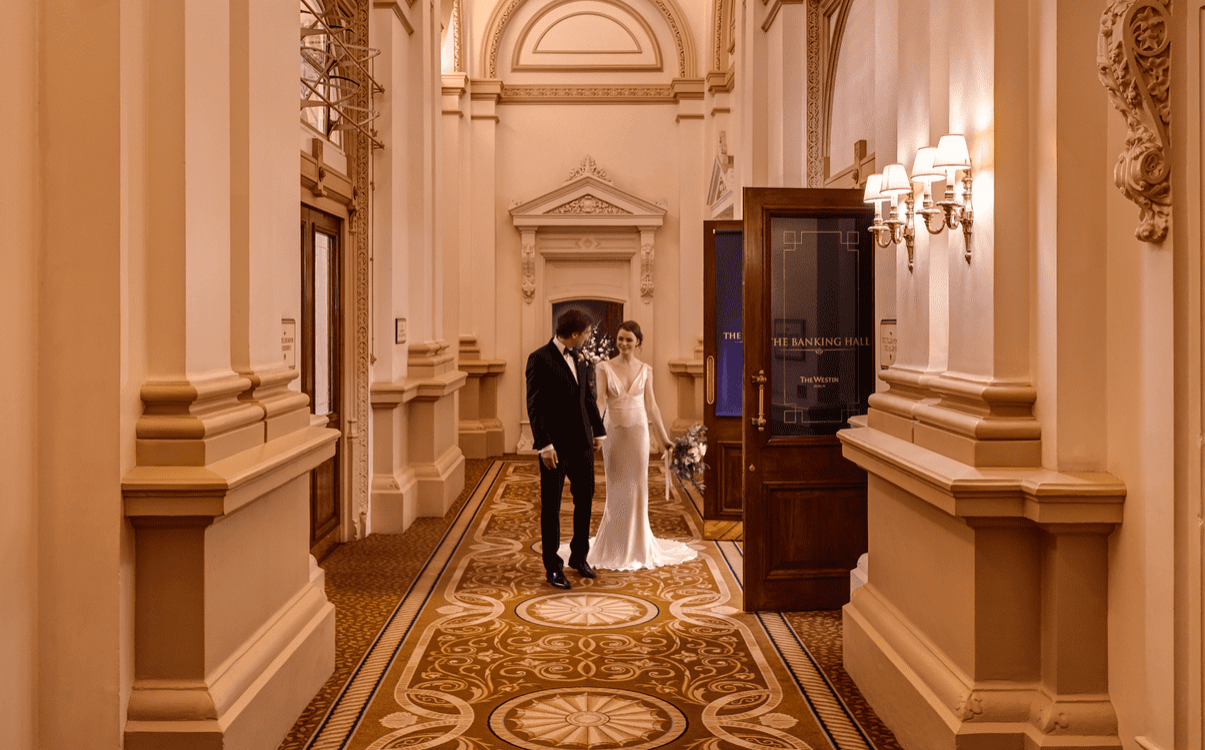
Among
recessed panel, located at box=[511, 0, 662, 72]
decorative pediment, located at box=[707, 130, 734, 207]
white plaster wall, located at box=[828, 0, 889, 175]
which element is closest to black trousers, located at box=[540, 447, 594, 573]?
white plaster wall, located at box=[828, 0, 889, 175]

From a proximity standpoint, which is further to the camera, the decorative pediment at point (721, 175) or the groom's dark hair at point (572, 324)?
the decorative pediment at point (721, 175)

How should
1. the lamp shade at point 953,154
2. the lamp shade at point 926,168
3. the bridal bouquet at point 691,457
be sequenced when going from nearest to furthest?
the lamp shade at point 953,154 → the lamp shade at point 926,168 → the bridal bouquet at point 691,457

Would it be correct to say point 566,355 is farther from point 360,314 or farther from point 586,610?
point 360,314

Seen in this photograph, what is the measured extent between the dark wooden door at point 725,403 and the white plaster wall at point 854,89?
1.09 metres

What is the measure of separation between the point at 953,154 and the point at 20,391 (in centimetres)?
332

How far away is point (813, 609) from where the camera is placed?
5.95 metres

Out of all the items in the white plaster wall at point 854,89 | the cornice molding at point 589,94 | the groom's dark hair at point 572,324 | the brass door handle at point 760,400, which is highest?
the cornice molding at point 589,94

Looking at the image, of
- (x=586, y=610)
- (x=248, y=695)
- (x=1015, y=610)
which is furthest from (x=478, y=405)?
(x=1015, y=610)

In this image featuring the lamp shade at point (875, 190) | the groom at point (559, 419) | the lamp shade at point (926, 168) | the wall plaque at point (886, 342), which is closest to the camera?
the lamp shade at point (926, 168)

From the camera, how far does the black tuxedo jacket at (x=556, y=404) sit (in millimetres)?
6422

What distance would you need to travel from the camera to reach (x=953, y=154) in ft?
12.0

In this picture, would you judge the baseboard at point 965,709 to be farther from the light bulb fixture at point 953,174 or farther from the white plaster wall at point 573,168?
the white plaster wall at point 573,168

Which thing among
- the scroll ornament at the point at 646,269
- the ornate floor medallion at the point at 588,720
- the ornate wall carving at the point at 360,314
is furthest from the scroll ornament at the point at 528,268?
the ornate floor medallion at the point at 588,720

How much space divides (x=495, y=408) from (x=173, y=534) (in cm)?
1054
